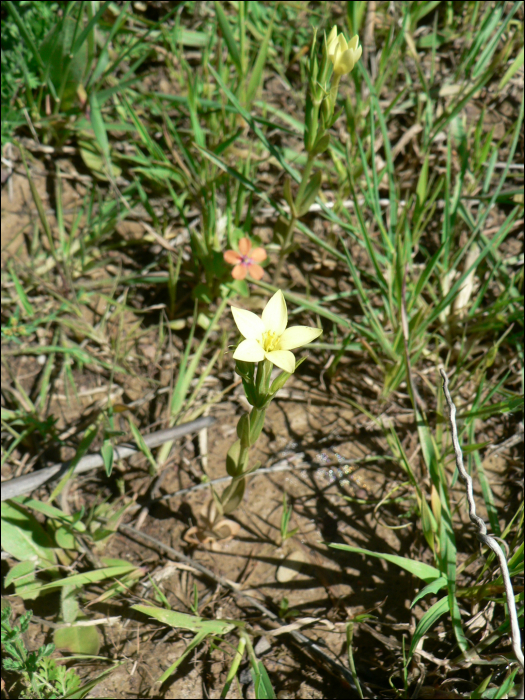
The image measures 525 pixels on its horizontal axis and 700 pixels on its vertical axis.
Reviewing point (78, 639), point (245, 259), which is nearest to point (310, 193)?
point (245, 259)

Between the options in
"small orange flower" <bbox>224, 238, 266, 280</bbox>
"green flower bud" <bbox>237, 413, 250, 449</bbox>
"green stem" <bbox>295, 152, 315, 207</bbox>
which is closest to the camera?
"green flower bud" <bbox>237, 413, 250, 449</bbox>

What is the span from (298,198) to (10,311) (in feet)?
4.97

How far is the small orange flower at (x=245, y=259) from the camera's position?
249 centimetres

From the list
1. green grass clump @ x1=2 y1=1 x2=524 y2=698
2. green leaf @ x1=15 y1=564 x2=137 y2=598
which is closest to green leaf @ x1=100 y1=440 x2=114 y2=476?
green grass clump @ x1=2 y1=1 x2=524 y2=698

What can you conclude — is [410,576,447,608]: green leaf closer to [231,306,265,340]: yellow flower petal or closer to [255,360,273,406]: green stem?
[255,360,273,406]: green stem

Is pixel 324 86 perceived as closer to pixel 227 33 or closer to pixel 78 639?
pixel 227 33

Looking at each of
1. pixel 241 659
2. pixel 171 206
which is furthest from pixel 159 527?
pixel 171 206

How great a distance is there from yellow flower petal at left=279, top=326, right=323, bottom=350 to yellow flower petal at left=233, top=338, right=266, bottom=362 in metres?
0.13

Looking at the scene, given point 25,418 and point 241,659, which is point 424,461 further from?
point 25,418

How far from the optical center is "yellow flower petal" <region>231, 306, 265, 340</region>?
1.59m

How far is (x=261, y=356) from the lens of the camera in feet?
4.74

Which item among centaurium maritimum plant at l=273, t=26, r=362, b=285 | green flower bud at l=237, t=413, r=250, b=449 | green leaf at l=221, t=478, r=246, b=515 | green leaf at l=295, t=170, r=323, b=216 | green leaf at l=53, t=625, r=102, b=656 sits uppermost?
centaurium maritimum plant at l=273, t=26, r=362, b=285

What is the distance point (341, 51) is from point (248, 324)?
1116 mm

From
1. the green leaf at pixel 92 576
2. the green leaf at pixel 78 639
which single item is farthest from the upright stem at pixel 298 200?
the green leaf at pixel 78 639
